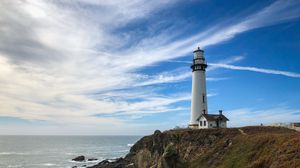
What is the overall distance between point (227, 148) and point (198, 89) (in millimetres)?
15701

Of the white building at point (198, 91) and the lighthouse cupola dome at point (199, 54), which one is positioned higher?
the lighthouse cupola dome at point (199, 54)

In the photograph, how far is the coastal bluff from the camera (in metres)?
25.6

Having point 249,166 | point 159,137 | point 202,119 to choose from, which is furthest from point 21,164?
point 249,166

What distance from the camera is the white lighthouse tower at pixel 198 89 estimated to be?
157 feet

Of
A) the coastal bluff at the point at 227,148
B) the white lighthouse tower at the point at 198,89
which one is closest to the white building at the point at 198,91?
the white lighthouse tower at the point at 198,89

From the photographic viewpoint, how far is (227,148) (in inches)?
1334

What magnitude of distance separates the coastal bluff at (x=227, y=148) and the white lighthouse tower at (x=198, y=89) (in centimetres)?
555

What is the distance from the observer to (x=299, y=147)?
79.8 feet

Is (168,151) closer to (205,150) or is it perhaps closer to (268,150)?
(205,150)

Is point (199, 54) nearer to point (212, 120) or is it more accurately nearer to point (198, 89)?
point (198, 89)

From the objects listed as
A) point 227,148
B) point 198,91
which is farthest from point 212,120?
point 227,148

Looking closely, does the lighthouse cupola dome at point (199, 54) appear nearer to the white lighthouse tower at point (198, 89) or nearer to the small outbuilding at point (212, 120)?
the white lighthouse tower at point (198, 89)

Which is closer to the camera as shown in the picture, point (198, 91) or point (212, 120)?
point (212, 120)

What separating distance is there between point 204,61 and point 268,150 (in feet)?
77.1
